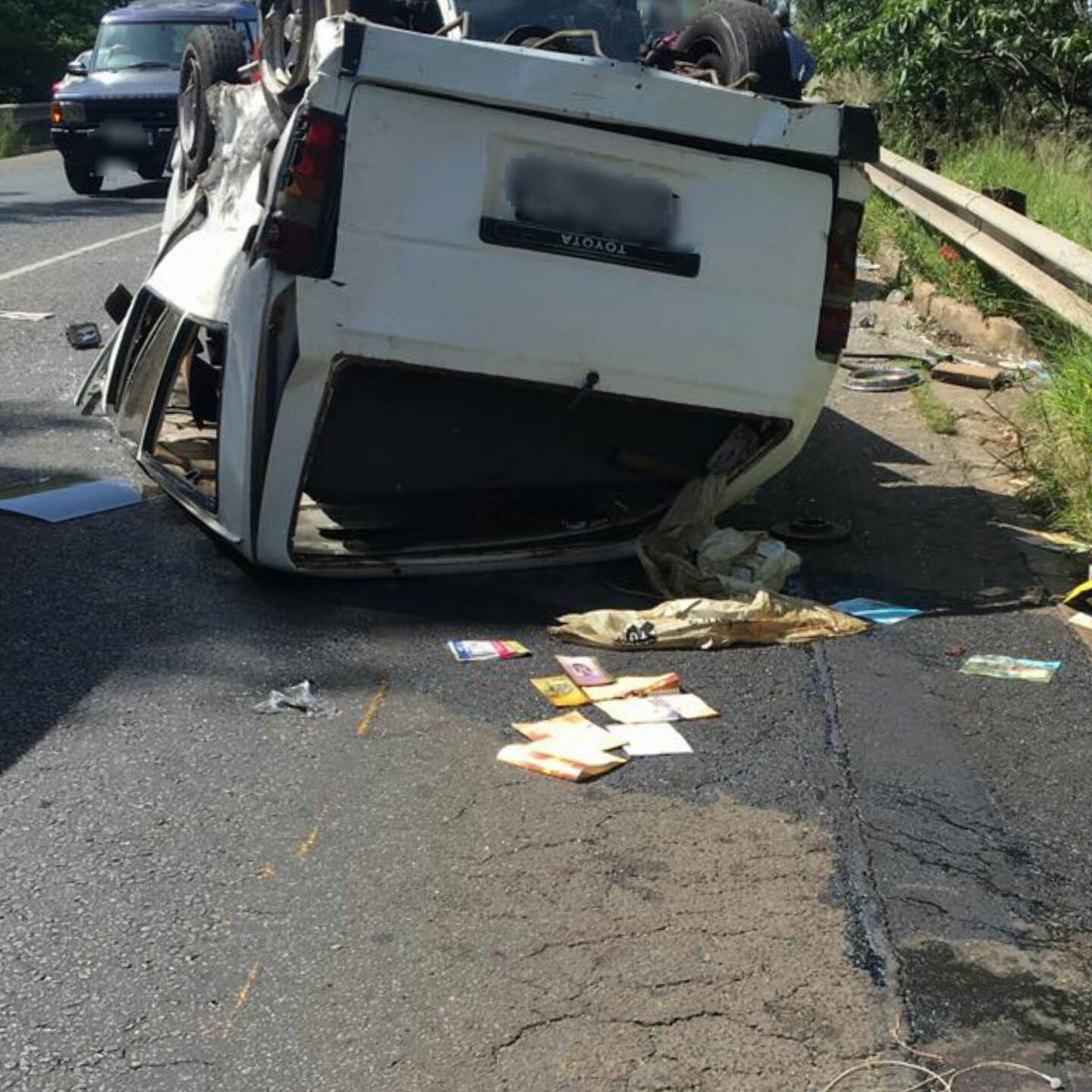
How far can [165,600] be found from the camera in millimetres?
5648

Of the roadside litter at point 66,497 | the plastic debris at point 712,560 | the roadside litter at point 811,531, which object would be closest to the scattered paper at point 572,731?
the plastic debris at point 712,560

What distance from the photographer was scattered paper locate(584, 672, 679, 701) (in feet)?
16.3

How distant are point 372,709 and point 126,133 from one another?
53.6 ft

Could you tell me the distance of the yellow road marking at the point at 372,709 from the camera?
183 inches

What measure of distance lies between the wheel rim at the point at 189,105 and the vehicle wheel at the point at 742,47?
2121 mm

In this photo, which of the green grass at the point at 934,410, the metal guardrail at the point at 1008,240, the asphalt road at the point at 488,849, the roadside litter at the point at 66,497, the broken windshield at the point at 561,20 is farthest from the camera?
the green grass at the point at 934,410

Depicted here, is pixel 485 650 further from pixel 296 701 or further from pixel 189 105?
pixel 189 105

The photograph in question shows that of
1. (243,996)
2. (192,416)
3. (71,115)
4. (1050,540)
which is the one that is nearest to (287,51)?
(192,416)

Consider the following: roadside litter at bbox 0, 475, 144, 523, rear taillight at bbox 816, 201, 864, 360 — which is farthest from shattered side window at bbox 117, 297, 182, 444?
rear taillight at bbox 816, 201, 864, 360

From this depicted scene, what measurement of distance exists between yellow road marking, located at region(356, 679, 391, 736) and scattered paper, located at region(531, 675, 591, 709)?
45cm

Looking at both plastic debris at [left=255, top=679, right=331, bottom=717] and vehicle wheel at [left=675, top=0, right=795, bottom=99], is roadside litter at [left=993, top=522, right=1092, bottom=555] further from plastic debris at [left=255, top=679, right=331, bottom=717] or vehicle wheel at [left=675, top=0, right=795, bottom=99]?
plastic debris at [left=255, top=679, right=331, bottom=717]

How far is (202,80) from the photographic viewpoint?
24.5ft

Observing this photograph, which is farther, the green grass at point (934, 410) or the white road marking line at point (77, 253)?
the white road marking line at point (77, 253)

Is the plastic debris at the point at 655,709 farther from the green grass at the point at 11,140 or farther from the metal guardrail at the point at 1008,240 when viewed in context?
the green grass at the point at 11,140
